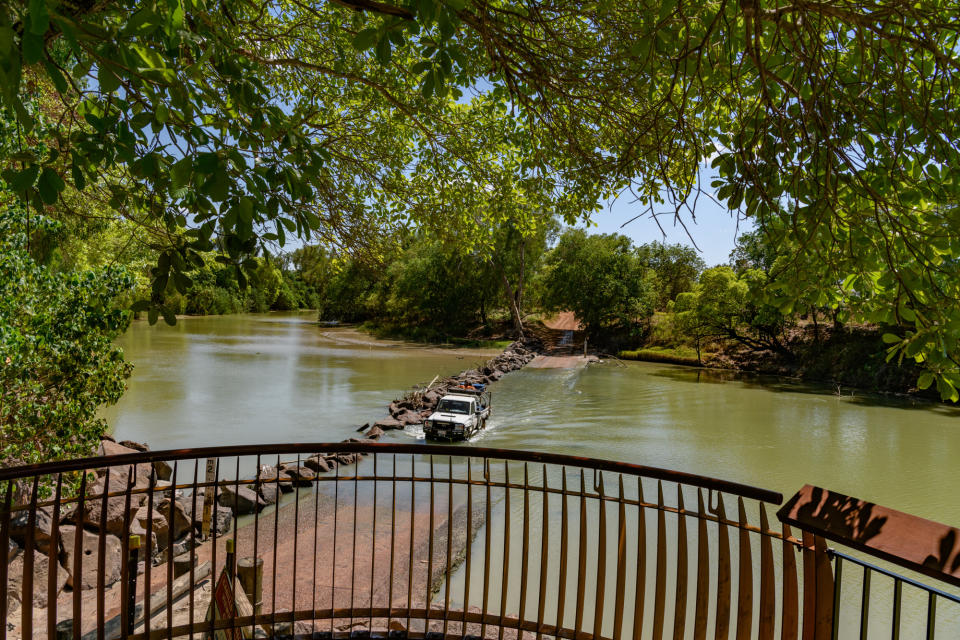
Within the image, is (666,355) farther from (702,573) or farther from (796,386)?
(702,573)

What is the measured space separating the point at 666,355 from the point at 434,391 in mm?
18194

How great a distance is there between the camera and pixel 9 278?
4633 mm

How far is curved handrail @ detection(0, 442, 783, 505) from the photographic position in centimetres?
232

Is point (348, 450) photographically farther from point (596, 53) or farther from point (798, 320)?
point (798, 320)

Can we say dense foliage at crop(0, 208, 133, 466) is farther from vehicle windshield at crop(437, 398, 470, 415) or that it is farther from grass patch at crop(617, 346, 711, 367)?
grass patch at crop(617, 346, 711, 367)

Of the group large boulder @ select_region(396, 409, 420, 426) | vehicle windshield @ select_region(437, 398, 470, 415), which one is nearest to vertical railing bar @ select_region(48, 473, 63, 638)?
vehicle windshield @ select_region(437, 398, 470, 415)

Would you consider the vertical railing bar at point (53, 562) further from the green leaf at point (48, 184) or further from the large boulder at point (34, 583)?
the large boulder at point (34, 583)

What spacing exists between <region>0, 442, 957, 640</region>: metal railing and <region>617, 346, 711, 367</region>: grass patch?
72.6ft

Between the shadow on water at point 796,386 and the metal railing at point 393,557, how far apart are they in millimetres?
14112

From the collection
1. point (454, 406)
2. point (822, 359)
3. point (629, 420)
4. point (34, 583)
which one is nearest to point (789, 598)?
point (34, 583)

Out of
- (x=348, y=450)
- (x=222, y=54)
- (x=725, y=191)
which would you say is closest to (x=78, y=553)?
(x=348, y=450)

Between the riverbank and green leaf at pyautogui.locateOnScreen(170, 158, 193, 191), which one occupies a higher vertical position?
green leaf at pyautogui.locateOnScreen(170, 158, 193, 191)

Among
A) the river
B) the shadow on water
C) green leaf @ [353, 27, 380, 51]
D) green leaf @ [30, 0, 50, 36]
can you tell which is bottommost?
the river

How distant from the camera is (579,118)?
491 cm
